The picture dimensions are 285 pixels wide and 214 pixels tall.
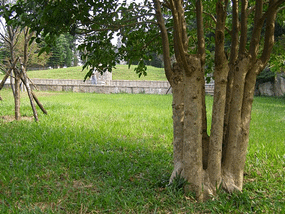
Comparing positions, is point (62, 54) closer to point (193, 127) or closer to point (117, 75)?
point (117, 75)

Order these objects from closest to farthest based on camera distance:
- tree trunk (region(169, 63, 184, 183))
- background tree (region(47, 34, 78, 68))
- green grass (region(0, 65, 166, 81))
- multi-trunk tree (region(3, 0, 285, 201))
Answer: multi-trunk tree (region(3, 0, 285, 201)) → tree trunk (region(169, 63, 184, 183)) → green grass (region(0, 65, 166, 81)) → background tree (region(47, 34, 78, 68))

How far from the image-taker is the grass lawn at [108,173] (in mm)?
2450

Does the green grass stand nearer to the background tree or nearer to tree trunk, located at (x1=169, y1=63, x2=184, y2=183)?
the background tree

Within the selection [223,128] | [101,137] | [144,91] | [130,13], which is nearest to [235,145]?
[223,128]

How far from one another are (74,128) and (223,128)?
3729mm

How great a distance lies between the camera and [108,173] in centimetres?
332

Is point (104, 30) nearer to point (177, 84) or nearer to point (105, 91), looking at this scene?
point (177, 84)

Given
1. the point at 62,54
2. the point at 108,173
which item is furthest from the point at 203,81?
the point at 62,54

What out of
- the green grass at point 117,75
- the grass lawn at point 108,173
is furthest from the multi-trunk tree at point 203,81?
the green grass at point 117,75

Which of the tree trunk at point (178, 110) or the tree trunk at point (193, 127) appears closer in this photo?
the tree trunk at point (193, 127)

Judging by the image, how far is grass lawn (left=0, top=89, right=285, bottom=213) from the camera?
8.04 feet

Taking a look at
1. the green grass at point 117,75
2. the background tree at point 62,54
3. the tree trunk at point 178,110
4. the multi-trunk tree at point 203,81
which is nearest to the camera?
the multi-trunk tree at point 203,81

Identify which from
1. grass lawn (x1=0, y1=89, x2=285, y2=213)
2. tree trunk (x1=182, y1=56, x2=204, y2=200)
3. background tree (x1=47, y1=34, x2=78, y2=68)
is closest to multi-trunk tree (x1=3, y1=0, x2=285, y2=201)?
tree trunk (x1=182, y1=56, x2=204, y2=200)

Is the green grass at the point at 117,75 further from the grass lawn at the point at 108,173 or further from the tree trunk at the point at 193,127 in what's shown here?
the tree trunk at the point at 193,127
